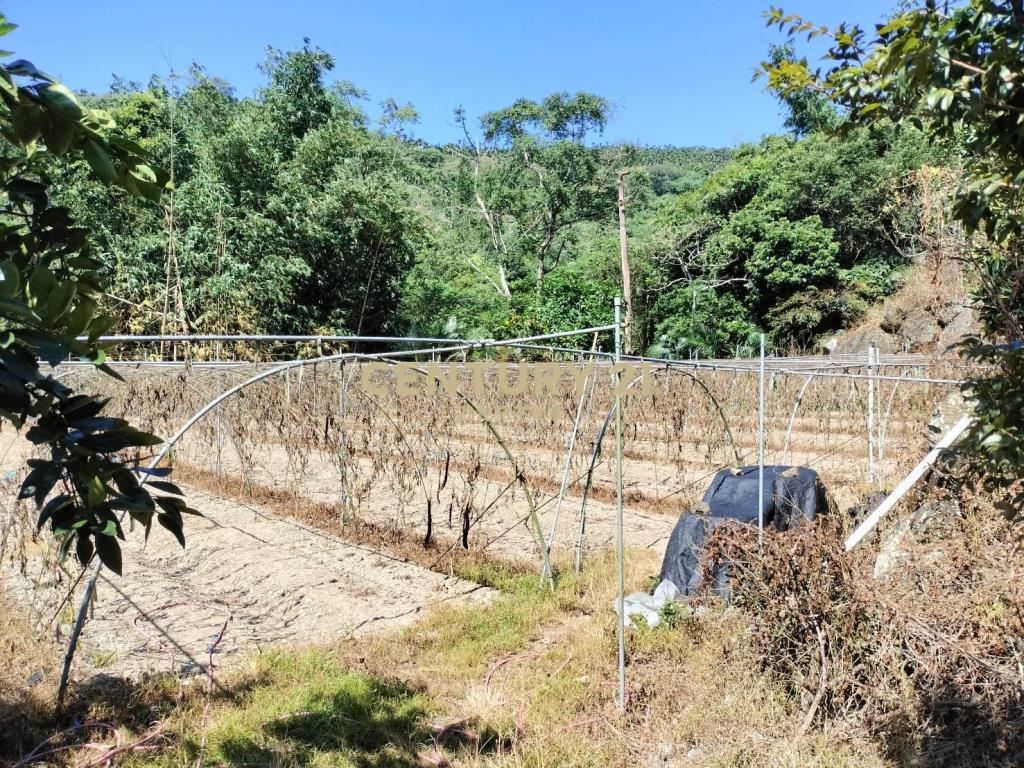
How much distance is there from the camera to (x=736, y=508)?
14.6 ft

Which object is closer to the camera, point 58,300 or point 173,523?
point 58,300

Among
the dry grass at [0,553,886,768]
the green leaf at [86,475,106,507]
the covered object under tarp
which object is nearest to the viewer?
the green leaf at [86,475,106,507]

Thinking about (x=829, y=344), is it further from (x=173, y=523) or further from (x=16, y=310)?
(x=16, y=310)

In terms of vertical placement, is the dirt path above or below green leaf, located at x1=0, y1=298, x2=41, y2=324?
below

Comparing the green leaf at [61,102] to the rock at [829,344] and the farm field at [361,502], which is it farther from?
the rock at [829,344]

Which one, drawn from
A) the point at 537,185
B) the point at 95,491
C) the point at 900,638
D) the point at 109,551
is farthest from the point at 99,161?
the point at 537,185

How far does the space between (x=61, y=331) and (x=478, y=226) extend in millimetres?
26284

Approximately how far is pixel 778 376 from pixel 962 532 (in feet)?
24.7

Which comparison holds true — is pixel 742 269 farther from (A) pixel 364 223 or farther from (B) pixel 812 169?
(A) pixel 364 223

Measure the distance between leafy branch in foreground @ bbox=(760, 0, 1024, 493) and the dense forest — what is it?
22.3ft

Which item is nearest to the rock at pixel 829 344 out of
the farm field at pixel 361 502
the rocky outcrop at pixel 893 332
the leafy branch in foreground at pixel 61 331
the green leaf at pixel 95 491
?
the rocky outcrop at pixel 893 332

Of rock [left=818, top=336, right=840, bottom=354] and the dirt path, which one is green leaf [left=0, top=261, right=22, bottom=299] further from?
rock [left=818, top=336, right=840, bottom=354]

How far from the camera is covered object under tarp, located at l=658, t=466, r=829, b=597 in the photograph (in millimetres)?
4062

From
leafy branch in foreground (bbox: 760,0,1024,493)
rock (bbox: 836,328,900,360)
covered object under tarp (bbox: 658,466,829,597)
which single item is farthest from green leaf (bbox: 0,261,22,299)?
rock (bbox: 836,328,900,360)
